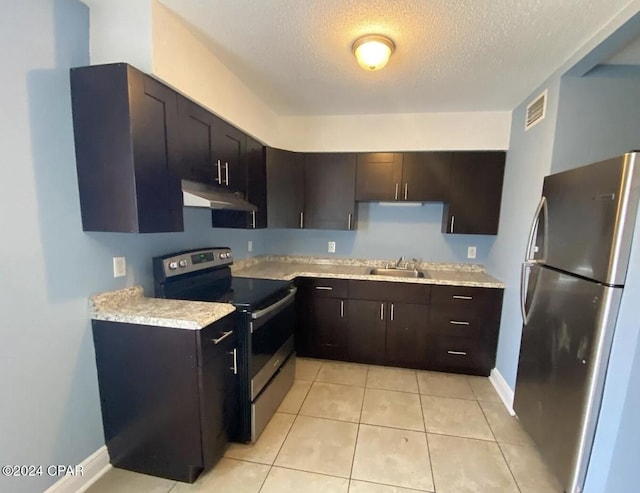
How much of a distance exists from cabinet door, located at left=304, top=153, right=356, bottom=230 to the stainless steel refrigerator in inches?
64.1

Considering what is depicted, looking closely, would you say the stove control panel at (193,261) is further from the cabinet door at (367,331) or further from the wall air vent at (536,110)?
the wall air vent at (536,110)

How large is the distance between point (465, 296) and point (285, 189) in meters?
1.95

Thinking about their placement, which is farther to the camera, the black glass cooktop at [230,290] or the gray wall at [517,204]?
the gray wall at [517,204]

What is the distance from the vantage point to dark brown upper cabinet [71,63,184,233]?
1.36m

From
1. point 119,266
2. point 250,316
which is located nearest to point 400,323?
point 250,316

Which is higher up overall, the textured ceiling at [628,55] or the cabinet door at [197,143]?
the textured ceiling at [628,55]

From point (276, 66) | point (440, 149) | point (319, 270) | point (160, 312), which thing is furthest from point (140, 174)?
point (440, 149)

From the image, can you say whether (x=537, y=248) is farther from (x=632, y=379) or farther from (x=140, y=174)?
(x=140, y=174)

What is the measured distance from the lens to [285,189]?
116 inches

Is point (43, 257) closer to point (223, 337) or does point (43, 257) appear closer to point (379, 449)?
point (223, 337)

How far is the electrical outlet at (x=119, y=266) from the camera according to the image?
65.7 inches

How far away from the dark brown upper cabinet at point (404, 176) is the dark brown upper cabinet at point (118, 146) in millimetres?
1955

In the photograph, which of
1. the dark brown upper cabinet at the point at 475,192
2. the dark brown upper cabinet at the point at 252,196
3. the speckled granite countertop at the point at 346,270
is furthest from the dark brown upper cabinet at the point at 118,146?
the dark brown upper cabinet at the point at 475,192

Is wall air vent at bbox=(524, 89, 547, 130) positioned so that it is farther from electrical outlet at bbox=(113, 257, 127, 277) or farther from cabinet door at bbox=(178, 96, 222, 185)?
electrical outlet at bbox=(113, 257, 127, 277)
